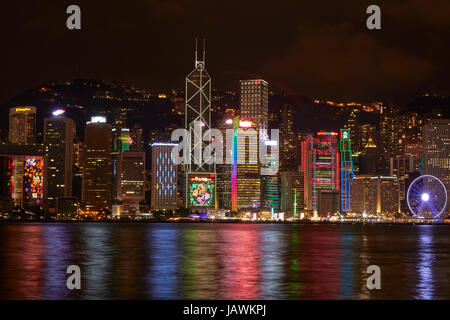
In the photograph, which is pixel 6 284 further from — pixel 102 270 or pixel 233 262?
pixel 233 262

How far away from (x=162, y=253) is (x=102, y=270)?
2139cm

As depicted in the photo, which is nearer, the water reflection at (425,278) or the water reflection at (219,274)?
the water reflection at (219,274)

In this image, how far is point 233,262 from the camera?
2564 inches

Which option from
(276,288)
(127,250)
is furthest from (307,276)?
(127,250)

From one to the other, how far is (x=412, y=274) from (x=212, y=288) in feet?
65.7

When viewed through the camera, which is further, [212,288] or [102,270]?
[102,270]

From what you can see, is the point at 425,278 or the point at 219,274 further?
the point at 425,278

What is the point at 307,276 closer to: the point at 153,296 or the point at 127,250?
the point at 153,296

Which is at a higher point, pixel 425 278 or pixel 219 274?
pixel 219 274

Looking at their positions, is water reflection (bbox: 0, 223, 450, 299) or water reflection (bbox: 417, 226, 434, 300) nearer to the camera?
water reflection (bbox: 0, 223, 450, 299)
